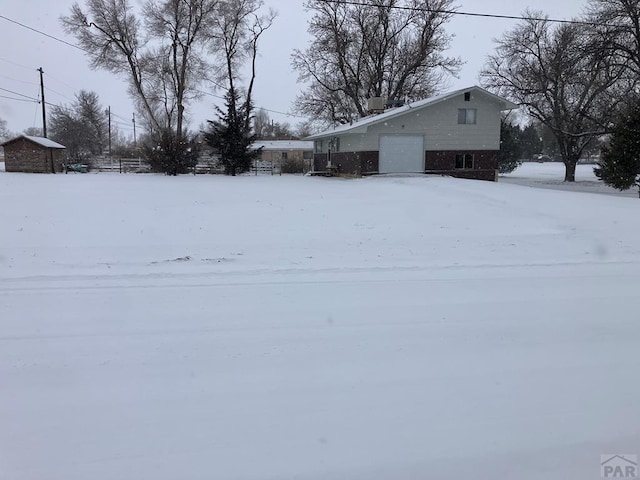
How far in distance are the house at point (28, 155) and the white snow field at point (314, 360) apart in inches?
1138

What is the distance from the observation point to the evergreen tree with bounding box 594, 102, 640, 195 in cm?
2405

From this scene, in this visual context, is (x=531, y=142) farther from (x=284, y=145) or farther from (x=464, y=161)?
(x=464, y=161)

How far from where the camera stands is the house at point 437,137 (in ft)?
98.7

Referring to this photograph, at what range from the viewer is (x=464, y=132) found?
101 ft

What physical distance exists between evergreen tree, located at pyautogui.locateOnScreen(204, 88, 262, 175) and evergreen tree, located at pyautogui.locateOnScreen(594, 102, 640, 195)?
23841 mm

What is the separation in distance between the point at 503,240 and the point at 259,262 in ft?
17.9

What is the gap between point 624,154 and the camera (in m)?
24.7

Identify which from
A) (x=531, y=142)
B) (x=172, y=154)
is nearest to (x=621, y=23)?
(x=172, y=154)

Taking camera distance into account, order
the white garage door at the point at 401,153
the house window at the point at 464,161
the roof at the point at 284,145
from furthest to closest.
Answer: the roof at the point at 284,145 → the house window at the point at 464,161 → the white garage door at the point at 401,153

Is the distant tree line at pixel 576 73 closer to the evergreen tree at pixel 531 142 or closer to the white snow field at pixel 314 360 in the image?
the white snow field at pixel 314 360

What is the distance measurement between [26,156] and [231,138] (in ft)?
48.2

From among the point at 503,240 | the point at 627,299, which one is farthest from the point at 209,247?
the point at 627,299

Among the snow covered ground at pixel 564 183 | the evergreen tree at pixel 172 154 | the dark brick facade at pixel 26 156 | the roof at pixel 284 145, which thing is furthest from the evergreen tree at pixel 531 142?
the dark brick facade at pixel 26 156

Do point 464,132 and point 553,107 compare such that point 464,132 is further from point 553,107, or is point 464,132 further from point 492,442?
point 492,442
